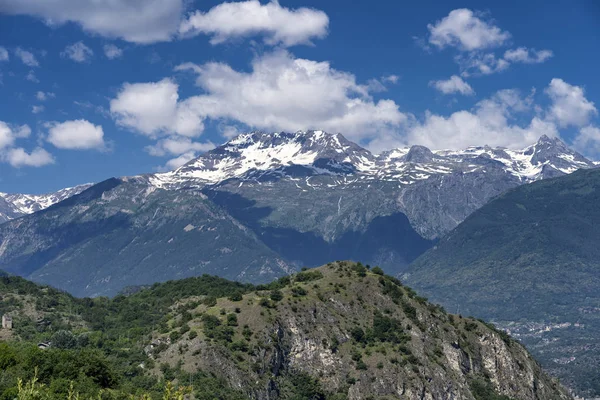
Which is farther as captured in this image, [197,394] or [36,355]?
[197,394]

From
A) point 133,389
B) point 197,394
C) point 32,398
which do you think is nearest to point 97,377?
point 133,389

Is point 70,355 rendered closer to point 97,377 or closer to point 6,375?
point 97,377

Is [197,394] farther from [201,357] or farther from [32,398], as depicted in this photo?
[32,398]

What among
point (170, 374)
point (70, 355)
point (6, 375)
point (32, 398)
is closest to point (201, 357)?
point (170, 374)

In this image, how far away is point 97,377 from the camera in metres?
149

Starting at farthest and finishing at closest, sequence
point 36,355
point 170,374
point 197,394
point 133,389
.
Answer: point 170,374, point 197,394, point 133,389, point 36,355

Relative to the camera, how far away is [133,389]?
165375mm

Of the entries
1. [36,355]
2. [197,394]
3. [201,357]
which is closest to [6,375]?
[36,355]

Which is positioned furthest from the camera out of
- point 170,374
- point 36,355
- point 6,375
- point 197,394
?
point 170,374

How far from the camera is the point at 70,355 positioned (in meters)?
152

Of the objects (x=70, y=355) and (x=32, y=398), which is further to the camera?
(x=70, y=355)

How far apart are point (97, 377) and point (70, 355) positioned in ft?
25.0

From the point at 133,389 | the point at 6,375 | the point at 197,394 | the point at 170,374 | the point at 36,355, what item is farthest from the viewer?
the point at 170,374

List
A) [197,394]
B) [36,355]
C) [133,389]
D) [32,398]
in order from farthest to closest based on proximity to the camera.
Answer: [197,394], [133,389], [36,355], [32,398]
